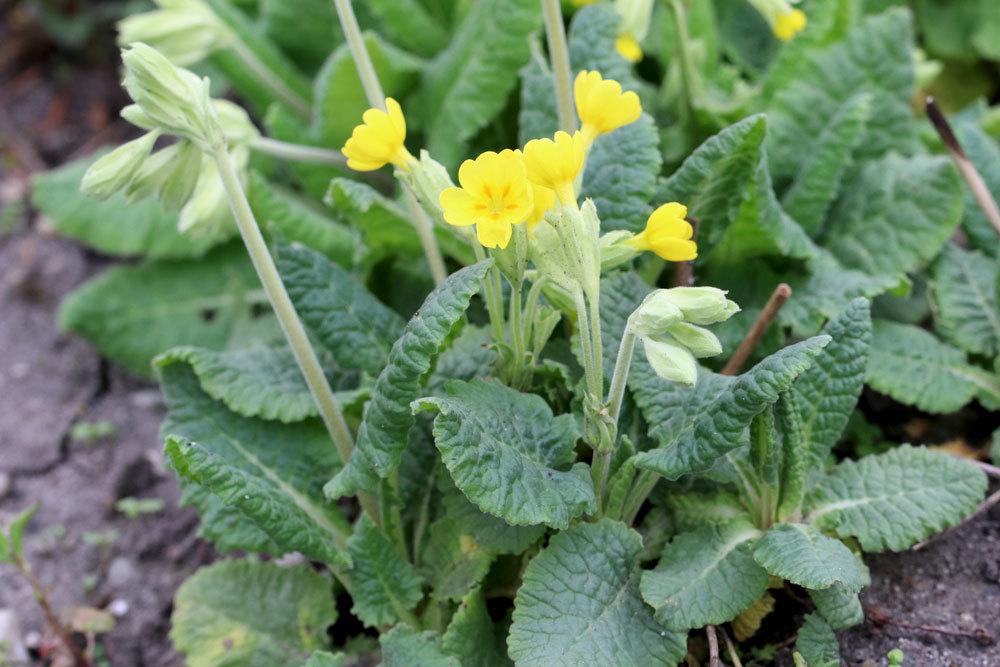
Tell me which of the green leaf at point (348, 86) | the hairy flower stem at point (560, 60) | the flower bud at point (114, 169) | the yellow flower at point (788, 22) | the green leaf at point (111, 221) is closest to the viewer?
the flower bud at point (114, 169)

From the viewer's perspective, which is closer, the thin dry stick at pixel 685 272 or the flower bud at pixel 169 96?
the flower bud at pixel 169 96

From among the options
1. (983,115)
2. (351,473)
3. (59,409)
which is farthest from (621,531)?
(59,409)

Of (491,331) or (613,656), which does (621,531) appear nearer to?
(613,656)

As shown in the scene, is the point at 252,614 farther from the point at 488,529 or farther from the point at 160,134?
the point at 160,134

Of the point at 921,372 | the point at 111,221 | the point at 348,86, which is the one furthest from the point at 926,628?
the point at 111,221

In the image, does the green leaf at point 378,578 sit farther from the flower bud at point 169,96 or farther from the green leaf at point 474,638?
the flower bud at point 169,96

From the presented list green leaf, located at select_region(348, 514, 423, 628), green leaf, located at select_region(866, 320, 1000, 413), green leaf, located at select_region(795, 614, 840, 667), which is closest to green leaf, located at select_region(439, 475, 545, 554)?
green leaf, located at select_region(348, 514, 423, 628)

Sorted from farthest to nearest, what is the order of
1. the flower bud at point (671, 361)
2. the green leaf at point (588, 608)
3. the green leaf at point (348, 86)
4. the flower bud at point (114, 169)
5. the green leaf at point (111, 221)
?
1. the green leaf at point (111, 221)
2. the green leaf at point (348, 86)
3. the flower bud at point (114, 169)
4. the green leaf at point (588, 608)
5. the flower bud at point (671, 361)

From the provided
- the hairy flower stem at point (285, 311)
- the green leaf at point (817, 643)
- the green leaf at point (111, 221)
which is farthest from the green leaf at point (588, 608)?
the green leaf at point (111, 221)
